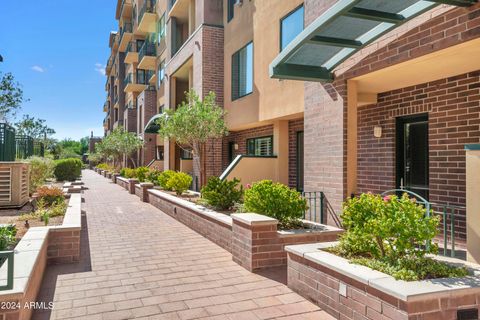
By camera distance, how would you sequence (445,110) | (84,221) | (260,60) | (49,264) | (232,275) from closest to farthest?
(232,275) < (49,264) < (445,110) < (84,221) < (260,60)

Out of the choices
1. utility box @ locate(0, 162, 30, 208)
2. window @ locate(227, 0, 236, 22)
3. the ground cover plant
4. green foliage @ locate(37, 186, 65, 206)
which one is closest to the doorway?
window @ locate(227, 0, 236, 22)

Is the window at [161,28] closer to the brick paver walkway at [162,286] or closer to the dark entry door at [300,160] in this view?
the dark entry door at [300,160]

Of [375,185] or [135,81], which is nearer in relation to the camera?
[375,185]

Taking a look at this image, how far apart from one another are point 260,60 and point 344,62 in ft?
17.7

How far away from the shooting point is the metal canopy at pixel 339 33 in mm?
5258

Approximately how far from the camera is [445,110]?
712cm

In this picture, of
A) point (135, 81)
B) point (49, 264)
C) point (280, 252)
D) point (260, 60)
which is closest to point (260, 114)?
point (260, 60)

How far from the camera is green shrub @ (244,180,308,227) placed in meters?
6.26

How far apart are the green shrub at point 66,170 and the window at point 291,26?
18.8m

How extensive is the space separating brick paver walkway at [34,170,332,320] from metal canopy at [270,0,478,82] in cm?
372

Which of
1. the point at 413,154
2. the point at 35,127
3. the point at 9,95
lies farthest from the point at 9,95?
the point at 35,127

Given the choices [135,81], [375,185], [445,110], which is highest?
[135,81]

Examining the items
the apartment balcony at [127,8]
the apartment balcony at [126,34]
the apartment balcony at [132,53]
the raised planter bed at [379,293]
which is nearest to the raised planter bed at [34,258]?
the raised planter bed at [379,293]

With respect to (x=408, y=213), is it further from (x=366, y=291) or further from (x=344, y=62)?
(x=344, y=62)
